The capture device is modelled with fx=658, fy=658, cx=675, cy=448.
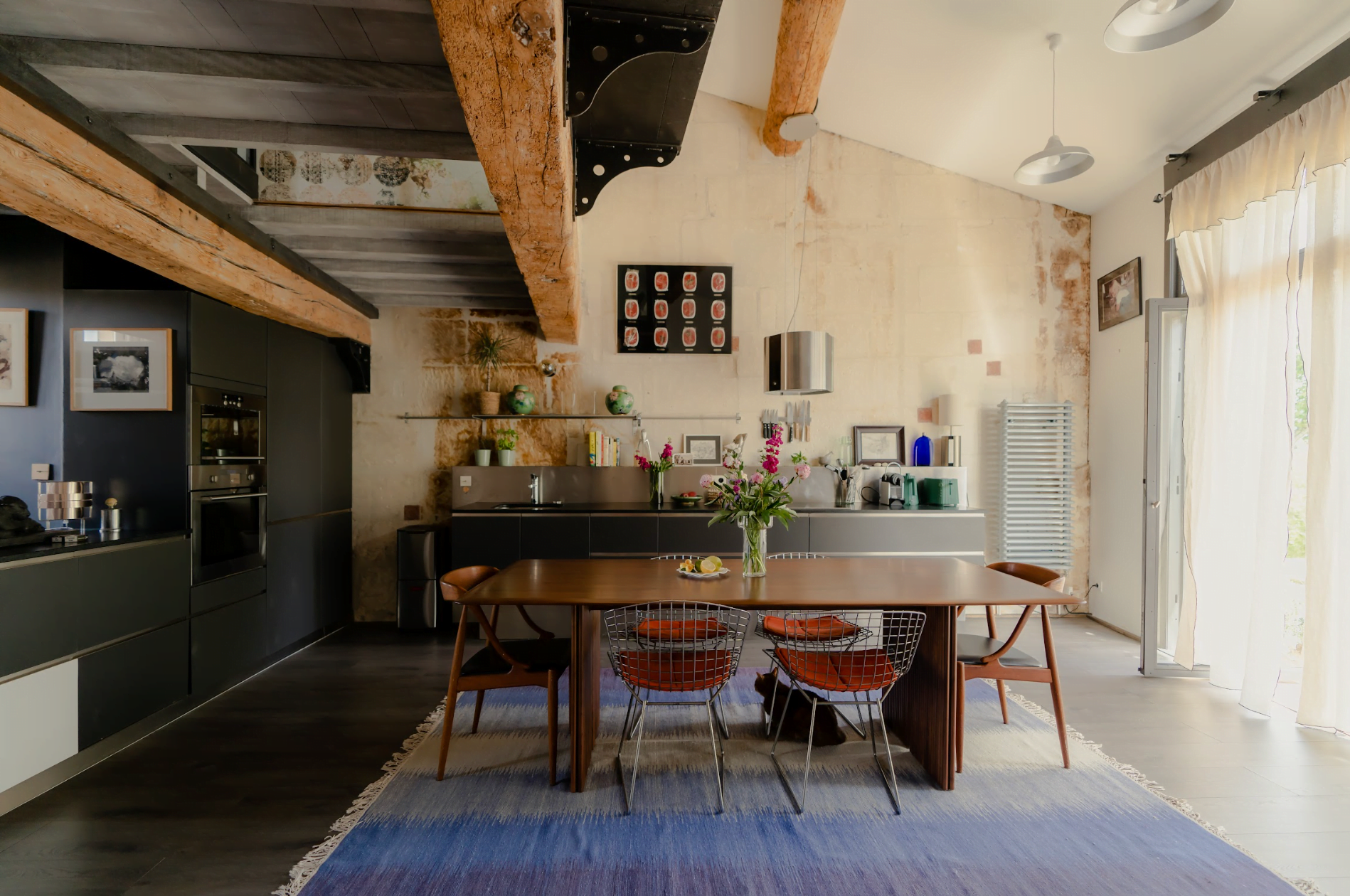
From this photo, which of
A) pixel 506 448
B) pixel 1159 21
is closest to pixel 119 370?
pixel 506 448

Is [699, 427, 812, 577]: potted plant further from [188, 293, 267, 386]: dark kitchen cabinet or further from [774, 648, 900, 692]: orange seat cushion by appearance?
[188, 293, 267, 386]: dark kitchen cabinet

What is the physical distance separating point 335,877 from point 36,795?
5.30 ft

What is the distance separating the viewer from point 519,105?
1.93 m

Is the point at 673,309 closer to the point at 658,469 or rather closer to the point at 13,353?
the point at 658,469

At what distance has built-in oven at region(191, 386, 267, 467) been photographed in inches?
→ 149

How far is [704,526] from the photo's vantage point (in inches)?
208

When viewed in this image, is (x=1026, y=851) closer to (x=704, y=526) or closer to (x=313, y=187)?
(x=704, y=526)

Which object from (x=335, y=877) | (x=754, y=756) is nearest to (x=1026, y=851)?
(x=754, y=756)

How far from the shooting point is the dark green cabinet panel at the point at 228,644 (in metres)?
3.76

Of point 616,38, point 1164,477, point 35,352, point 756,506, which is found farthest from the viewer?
point 1164,477

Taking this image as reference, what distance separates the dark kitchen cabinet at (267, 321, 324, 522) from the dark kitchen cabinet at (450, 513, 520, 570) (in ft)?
3.74

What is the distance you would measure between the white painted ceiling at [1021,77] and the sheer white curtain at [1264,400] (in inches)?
16.9

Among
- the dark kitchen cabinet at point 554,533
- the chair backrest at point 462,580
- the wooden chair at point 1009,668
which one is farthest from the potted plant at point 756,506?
the dark kitchen cabinet at point 554,533

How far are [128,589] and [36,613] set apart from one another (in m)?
0.48
